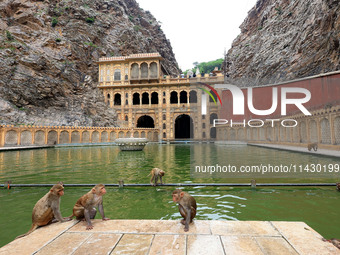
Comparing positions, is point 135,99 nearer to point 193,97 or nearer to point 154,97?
point 154,97

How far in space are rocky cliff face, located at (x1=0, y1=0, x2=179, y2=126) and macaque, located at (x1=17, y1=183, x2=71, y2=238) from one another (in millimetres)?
29304

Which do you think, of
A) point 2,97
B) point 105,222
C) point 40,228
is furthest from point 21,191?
point 2,97

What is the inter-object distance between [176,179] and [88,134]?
26.6 metres

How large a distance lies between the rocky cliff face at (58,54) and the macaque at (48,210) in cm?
2930

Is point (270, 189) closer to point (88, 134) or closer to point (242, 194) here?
point (242, 194)

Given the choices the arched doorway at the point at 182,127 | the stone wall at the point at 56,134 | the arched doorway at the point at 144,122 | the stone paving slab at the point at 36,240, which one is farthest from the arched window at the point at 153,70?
the stone paving slab at the point at 36,240

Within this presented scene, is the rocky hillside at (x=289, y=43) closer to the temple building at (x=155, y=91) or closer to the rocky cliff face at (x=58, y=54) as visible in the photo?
the temple building at (x=155, y=91)

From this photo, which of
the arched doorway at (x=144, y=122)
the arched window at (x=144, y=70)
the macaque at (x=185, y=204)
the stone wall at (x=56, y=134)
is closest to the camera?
the macaque at (x=185, y=204)

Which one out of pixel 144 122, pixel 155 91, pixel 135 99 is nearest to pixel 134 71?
pixel 155 91

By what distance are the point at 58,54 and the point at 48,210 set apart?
39.0 metres

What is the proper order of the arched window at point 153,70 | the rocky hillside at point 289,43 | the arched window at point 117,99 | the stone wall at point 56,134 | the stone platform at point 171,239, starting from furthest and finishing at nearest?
the arched window at point 117,99
the arched window at point 153,70
the stone wall at point 56,134
the rocky hillside at point 289,43
the stone platform at point 171,239

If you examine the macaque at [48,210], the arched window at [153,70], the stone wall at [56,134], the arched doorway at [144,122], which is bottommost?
the macaque at [48,210]

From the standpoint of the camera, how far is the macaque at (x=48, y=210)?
9.87 ft

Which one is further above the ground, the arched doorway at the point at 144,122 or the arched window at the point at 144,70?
the arched window at the point at 144,70
